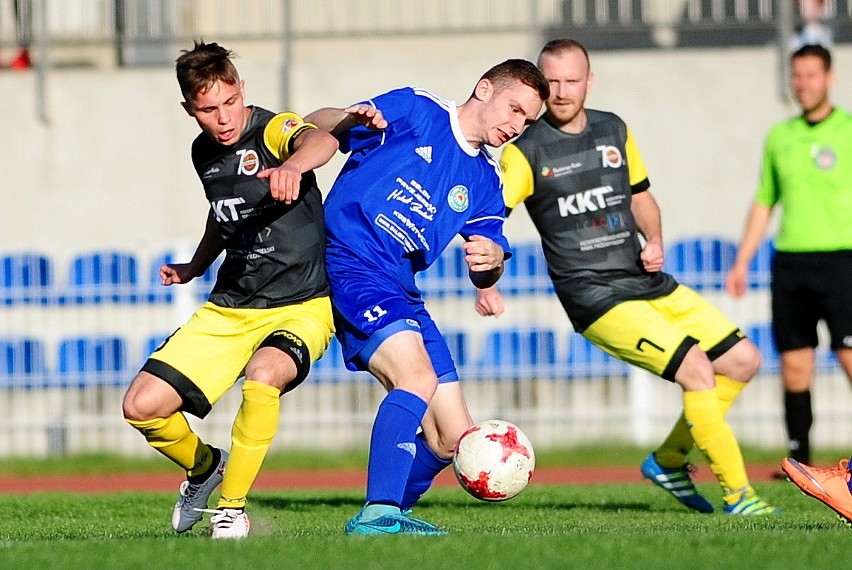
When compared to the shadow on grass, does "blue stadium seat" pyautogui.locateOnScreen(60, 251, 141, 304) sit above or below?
above

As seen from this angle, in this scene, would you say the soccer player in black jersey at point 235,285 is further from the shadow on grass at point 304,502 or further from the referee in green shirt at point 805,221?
the referee in green shirt at point 805,221

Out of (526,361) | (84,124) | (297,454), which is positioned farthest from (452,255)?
(84,124)

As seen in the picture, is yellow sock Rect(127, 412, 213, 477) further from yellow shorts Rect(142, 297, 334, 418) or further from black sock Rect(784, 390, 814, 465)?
black sock Rect(784, 390, 814, 465)

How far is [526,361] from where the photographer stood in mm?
13922

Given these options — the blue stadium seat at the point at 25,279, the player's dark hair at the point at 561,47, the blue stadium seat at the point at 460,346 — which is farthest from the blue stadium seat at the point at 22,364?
the player's dark hair at the point at 561,47

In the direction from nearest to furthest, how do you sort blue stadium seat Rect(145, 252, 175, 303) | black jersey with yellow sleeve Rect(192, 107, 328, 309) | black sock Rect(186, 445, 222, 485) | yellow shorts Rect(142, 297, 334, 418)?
yellow shorts Rect(142, 297, 334, 418) → black jersey with yellow sleeve Rect(192, 107, 328, 309) → black sock Rect(186, 445, 222, 485) → blue stadium seat Rect(145, 252, 175, 303)

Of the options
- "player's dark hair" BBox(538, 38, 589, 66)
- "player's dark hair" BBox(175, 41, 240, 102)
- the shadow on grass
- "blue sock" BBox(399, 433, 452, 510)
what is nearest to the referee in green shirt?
"player's dark hair" BBox(538, 38, 589, 66)

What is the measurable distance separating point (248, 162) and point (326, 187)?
27.0ft

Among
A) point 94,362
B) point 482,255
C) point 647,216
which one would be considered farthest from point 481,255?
point 94,362

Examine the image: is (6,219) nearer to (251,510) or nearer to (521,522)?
(251,510)

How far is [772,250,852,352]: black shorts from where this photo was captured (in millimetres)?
9562

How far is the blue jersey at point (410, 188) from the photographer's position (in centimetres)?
647

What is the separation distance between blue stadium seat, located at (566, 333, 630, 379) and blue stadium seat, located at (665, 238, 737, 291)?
102 cm

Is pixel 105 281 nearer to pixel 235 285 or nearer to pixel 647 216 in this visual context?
pixel 647 216
